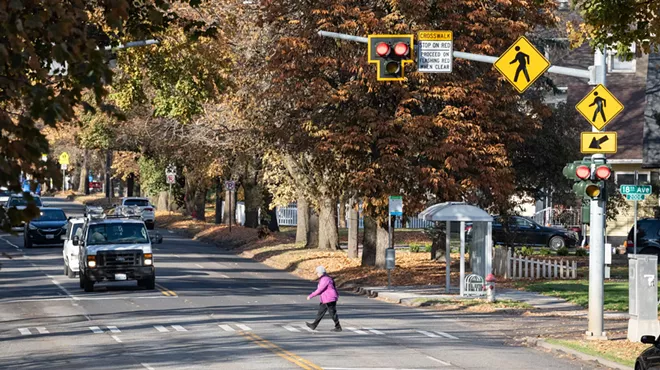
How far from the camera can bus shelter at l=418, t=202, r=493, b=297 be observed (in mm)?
32375

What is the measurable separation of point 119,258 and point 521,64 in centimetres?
1492

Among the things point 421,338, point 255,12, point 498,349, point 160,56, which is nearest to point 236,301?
point 160,56

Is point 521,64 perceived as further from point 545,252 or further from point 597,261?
point 545,252

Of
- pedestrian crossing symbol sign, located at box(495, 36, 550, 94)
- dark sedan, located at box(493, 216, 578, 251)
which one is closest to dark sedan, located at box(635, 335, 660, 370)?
pedestrian crossing symbol sign, located at box(495, 36, 550, 94)

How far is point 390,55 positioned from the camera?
22.3 metres

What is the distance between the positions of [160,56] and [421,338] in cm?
1181

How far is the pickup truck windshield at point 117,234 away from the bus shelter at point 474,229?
815 cm

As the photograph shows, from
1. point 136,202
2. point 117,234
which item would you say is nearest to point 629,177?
point 117,234

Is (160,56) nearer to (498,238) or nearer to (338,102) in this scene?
(338,102)

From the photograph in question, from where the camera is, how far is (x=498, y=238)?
5322cm

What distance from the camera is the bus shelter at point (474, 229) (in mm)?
32375

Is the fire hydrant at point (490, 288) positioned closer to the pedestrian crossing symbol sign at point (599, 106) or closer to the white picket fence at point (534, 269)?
the white picket fence at point (534, 269)

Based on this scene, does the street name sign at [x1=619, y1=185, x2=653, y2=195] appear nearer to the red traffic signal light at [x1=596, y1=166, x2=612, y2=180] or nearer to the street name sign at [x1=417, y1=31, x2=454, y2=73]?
the street name sign at [x1=417, y1=31, x2=454, y2=73]

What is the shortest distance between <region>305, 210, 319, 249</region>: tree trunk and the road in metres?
12.8
